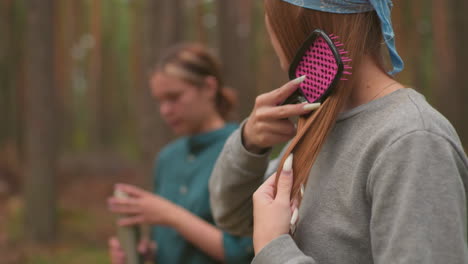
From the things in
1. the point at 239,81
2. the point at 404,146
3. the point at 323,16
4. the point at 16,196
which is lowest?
the point at 16,196

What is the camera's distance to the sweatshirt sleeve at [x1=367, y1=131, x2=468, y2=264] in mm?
847

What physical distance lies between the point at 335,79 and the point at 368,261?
39cm

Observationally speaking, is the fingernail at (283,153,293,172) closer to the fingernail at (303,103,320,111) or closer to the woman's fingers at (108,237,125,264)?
the fingernail at (303,103,320,111)

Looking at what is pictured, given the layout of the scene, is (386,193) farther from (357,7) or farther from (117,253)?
(117,253)

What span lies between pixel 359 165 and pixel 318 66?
26 cm

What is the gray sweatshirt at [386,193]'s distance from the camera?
2.79 ft

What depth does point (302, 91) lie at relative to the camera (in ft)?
3.73

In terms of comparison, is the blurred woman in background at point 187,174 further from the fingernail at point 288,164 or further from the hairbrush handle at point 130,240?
the fingernail at point 288,164

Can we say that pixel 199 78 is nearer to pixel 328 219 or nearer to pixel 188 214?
pixel 188 214

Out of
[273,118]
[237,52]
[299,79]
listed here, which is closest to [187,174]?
[273,118]

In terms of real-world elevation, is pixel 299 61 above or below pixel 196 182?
above

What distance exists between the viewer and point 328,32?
3.50 feet

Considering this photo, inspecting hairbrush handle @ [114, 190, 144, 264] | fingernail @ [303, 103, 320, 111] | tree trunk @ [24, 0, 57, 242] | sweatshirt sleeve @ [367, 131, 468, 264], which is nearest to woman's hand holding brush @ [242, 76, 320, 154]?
fingernail @ [303, 103, 320, 111]

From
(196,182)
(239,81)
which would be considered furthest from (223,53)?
(196,182)
